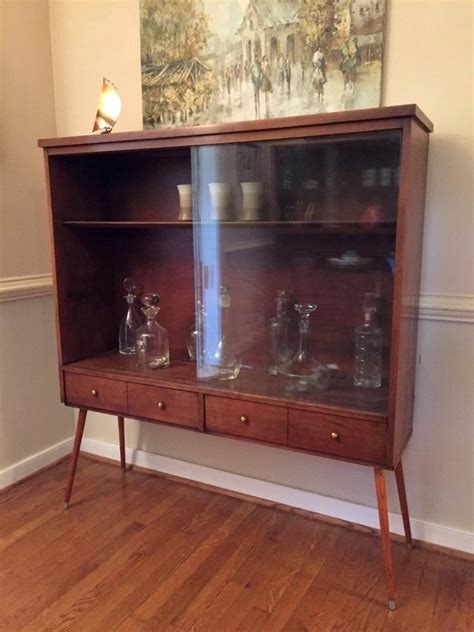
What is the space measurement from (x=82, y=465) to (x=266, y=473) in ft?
3.24

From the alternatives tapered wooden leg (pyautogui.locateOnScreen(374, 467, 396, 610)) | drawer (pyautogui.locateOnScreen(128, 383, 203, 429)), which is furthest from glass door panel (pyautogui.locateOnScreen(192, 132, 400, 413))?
tapered wooden leg (pyautogui.locateOnScreen(374, 467, 396, 610))

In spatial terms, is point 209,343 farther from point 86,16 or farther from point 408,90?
point 86,16

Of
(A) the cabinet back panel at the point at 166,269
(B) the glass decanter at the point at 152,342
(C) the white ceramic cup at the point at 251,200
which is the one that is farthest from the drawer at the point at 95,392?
(C) the white ceramic cup at the point at 251,200

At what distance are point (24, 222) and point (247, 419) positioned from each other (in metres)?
Result: 1.41

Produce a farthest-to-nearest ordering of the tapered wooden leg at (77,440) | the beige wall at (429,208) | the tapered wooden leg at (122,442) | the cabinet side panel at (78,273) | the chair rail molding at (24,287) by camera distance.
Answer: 1. the tapered wooden leg at (122,442)
2. the chair rail molding at (24,287)
3. the tapered wooden leg at (77,440)
4. the cabinet side panel at (78,273)
5. the beige wall at (429,208)

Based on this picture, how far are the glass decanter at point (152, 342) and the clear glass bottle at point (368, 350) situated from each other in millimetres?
756

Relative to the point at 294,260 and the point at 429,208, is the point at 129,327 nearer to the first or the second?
the point at 294,260

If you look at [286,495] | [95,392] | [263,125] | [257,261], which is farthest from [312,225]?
[286,495]

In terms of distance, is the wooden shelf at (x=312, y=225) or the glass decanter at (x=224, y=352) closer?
the wooden shelf at (x=312, y=225)

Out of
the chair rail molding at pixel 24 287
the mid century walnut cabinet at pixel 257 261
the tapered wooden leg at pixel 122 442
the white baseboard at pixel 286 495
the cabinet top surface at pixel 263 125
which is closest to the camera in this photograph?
the cabinet top surface at pixel 263 125

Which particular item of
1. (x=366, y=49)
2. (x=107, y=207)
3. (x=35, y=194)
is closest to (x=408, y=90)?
(x=366, y=49)

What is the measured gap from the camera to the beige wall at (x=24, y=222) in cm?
230

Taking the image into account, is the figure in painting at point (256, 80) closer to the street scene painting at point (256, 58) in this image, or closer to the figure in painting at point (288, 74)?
the street scene painting at point (256, 58)

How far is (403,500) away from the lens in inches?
73.4
